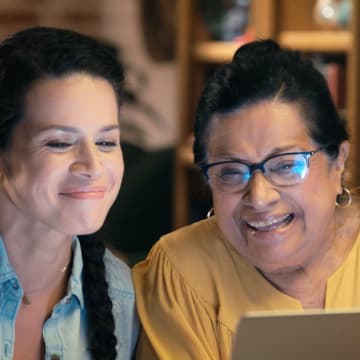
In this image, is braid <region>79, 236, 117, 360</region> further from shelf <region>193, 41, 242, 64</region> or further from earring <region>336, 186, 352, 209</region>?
shelf <region>193, 41, 242, 64</region>

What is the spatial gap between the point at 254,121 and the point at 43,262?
0.43 m

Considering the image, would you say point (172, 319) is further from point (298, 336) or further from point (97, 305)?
point (298, 336)

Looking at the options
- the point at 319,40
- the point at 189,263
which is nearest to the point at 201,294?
the point at 189,263

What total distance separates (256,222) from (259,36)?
207 cm

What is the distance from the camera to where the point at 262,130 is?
158cm

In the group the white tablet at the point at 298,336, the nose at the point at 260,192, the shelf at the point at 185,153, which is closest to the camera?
the white tablet at the point at 298,336

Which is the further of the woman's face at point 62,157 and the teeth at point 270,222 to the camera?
the teeth at point 270,222

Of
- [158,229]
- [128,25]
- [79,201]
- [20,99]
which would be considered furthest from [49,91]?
[128,25]

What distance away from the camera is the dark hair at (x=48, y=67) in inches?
57.6

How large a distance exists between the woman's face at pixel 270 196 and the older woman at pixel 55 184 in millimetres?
213

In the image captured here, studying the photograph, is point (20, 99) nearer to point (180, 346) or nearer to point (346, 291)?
point (180, 346)

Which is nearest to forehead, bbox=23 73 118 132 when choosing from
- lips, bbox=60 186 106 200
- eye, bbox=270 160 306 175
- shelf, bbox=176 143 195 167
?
lips, bbox=60 186 106 200

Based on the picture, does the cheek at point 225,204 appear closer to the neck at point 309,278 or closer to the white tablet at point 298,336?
the neck at point 309,278

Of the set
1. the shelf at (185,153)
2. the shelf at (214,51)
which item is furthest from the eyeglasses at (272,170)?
the shelf at (185,153)
